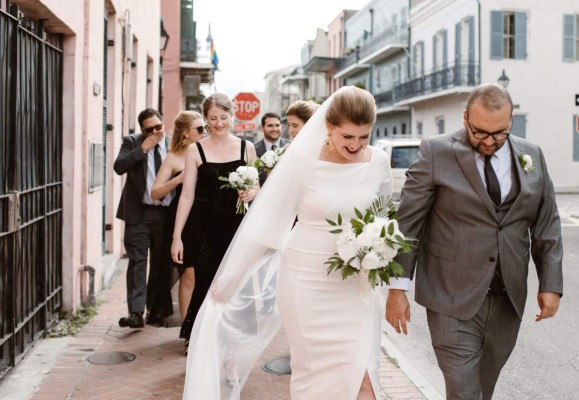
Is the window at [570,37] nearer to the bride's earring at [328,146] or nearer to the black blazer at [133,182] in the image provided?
the black blazer at [133,182]

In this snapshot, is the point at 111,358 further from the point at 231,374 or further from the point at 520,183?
the point at 520,183

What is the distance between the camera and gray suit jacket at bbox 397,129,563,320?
3648 mm

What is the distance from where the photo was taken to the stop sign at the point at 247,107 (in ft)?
76.1

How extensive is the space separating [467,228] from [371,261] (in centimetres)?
52

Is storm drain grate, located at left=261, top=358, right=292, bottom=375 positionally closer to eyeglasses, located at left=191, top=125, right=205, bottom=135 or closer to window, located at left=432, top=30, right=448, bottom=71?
eyeglasses, located at left=191, top=125, right=205, bottom=135

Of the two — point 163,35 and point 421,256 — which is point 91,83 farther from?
point 163,35

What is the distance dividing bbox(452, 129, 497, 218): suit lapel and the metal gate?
310 centimetres

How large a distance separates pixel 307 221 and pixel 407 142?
18131 millimetres

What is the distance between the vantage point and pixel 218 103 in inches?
230

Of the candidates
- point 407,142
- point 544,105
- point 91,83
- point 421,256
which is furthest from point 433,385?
point 544,105

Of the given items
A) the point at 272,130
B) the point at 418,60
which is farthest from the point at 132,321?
the point at 418,60

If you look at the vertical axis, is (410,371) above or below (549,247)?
below

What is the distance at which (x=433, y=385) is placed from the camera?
5863 mm

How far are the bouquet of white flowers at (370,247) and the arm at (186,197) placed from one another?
7.35ft
